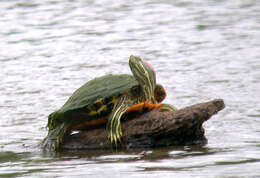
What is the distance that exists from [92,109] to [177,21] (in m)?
7.93

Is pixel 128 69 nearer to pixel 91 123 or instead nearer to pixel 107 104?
pixel 91 123

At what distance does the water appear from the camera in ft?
14.2

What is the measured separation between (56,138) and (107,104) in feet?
1.70

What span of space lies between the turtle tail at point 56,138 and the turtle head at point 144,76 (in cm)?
69

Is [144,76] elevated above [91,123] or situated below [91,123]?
above

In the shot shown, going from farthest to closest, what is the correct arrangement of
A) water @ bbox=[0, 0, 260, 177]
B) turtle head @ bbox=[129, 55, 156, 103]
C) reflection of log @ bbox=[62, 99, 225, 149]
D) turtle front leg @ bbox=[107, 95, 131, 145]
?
1. turtle head @ bbox=[129, 55, 156, 103]
2. turtle front leg @ bbox=[107, 95, 131, 145]
3. reflection of log @ bbox=[62, 99, 225, 149]
4. water @ bbox=[0, 0, 260, 177]

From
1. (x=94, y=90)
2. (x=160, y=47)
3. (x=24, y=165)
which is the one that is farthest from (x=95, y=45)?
(x=24, y=165)

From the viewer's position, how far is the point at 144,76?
5156 millimetres

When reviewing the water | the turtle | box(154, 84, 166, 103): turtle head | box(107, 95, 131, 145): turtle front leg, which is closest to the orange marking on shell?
the turtle

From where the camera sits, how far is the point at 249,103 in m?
6.86

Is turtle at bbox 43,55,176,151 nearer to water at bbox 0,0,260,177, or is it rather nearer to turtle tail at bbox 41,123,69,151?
turtle tail at bbox 41,123,69,151

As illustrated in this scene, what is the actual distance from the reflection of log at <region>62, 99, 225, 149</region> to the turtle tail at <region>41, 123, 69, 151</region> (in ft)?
0.27

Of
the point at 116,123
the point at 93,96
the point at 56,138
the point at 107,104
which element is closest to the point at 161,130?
the point at 116,123

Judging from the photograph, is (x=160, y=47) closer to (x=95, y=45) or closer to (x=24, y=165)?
(x=95, y=45)
